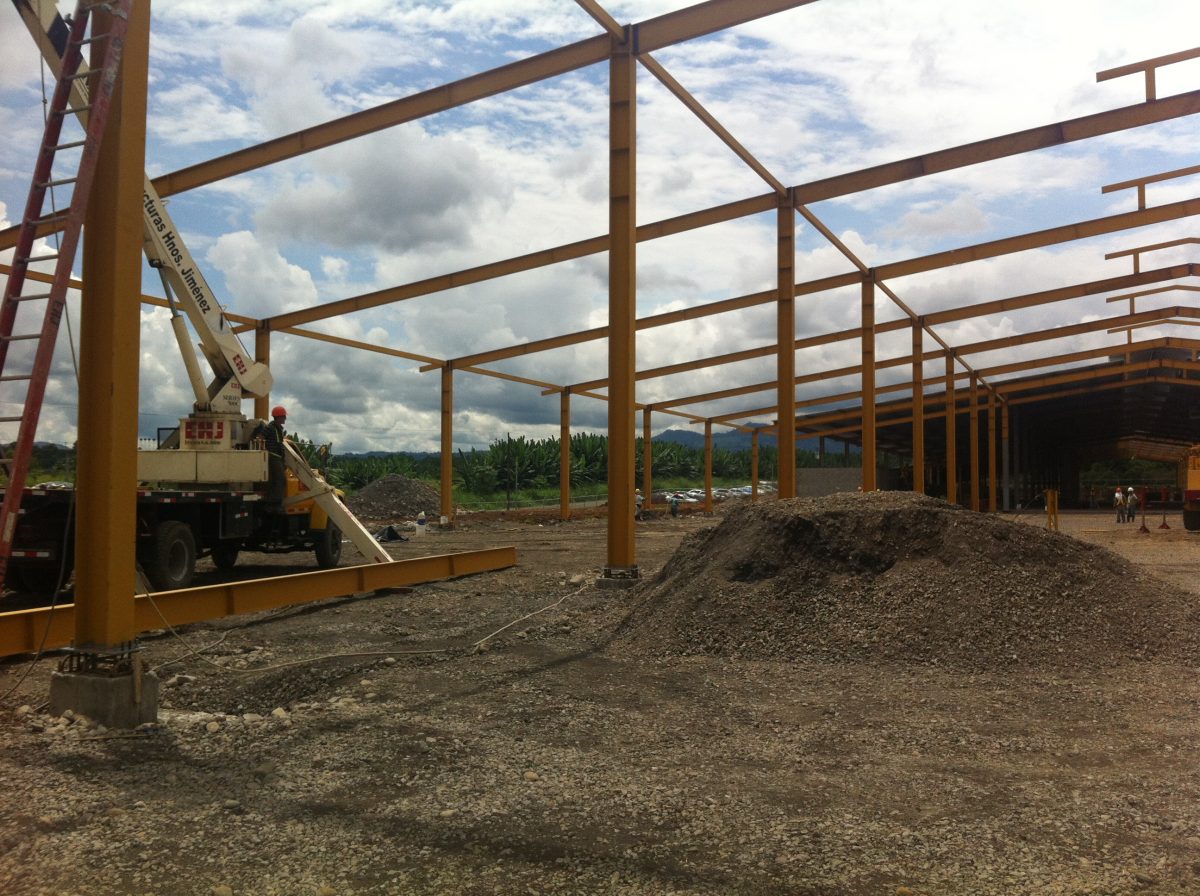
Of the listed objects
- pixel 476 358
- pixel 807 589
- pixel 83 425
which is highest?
pixel 476 358

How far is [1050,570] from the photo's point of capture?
328 inches

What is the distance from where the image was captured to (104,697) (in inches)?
203

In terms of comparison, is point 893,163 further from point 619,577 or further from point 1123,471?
point 1123,471

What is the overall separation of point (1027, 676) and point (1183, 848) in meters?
3.21

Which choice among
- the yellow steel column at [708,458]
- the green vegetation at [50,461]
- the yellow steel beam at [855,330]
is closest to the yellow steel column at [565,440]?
the yellow steel beam at [855,330]

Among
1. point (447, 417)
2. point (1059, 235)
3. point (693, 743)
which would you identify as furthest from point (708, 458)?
point (693, 743)

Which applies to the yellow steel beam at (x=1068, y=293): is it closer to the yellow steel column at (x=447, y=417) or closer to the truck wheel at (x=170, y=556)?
the yellow steel column at (x=447, y=417)

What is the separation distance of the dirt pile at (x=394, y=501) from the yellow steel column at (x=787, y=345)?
18.4 meters

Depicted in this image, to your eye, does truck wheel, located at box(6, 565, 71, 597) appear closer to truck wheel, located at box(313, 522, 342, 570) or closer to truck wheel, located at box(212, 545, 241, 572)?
truck wheel, located at box(212, 545, 241, 572)

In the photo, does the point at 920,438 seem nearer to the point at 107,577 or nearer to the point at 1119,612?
the point at 1119,612

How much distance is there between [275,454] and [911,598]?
28.5 ft

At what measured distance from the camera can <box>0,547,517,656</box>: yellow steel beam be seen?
712 cm

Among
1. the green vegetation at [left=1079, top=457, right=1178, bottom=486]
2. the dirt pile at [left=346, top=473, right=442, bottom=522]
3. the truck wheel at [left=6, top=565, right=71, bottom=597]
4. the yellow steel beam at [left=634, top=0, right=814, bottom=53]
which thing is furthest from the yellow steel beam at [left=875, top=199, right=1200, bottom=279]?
the green vegetation at [left=1079, top=457, right=1178, bottom=486]

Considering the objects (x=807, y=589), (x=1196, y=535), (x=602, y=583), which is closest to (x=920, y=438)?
(x=1196, y=535)
